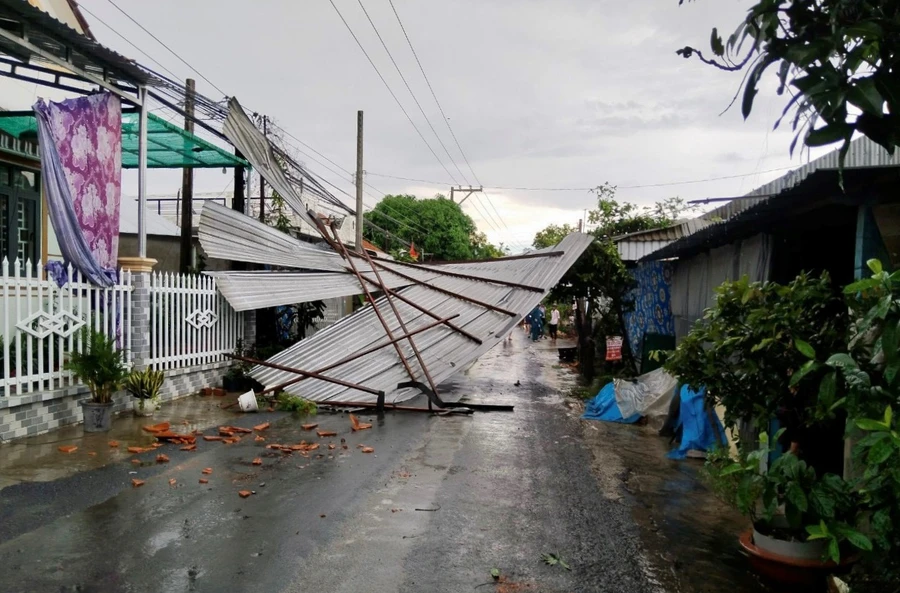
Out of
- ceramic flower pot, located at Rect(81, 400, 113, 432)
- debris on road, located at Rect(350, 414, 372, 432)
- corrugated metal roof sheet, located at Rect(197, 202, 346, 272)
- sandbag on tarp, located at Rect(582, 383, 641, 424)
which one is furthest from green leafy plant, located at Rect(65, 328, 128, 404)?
sandbag on tarp, located at Rect(582, 383, 641, 424)

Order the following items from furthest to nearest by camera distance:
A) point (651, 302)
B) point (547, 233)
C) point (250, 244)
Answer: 1. point (547, 233)
2. point (651, 302)
3. point (250, 244)

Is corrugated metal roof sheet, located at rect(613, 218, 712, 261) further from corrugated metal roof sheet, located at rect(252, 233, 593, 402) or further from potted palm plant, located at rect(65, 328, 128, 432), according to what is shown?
potted palm plant, located at rect(65, 328, 128, 432)

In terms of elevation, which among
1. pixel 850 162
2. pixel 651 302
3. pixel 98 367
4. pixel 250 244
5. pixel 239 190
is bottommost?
pixel 98 367

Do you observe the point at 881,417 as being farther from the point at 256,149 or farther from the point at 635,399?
the point at 256,149

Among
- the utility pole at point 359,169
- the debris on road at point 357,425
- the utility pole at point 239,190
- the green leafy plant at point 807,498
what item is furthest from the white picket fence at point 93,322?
the utility pole at point 359,169

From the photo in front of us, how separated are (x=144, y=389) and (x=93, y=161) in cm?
334

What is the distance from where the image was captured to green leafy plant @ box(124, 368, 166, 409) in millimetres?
9648

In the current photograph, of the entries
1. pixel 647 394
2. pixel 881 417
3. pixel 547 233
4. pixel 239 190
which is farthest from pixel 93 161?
pixel 547 233

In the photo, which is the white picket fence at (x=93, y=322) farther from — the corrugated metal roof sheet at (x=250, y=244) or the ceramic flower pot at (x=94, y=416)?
the corrugated metal roof sheet at (x=250, y=244)

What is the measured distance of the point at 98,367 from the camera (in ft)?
27.8

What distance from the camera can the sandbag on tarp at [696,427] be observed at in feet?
28.1

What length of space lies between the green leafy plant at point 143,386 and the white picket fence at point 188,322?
1040 mm

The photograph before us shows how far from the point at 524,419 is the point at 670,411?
2.47 m

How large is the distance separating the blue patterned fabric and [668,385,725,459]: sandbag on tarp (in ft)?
16.4
